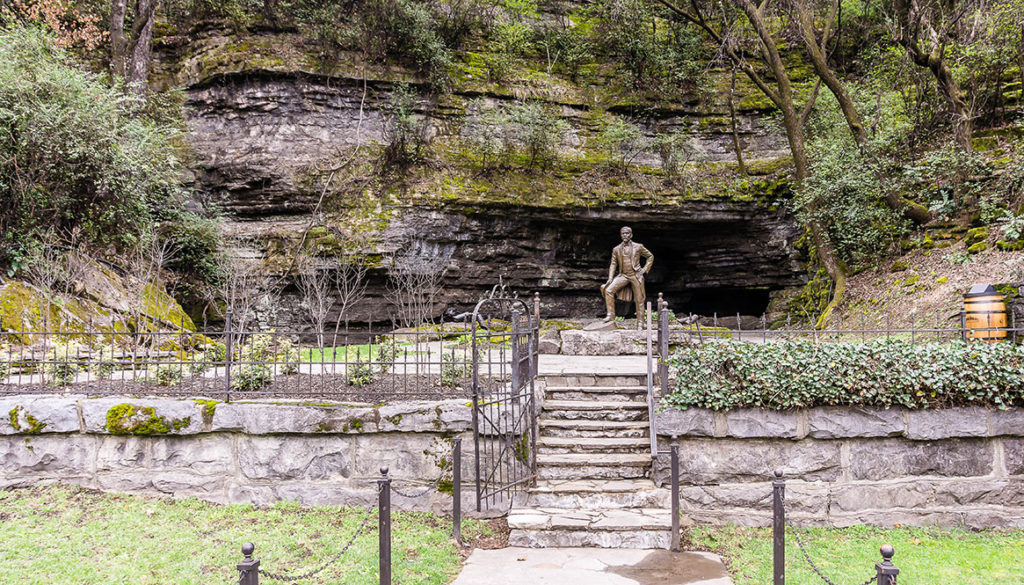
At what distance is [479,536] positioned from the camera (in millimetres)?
5234

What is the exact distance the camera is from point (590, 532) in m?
5.00

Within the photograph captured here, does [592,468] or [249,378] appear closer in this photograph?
[592,468]

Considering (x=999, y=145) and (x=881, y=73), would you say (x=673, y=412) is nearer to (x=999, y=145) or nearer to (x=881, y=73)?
(x=999, y=145)

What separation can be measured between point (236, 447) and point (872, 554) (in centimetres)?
625

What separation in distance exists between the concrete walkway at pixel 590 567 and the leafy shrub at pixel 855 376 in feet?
5.21

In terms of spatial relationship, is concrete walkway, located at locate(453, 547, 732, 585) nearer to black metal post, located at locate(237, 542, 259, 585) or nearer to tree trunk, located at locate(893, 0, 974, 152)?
black metal post, located at locate(237, 542, 259, 585)

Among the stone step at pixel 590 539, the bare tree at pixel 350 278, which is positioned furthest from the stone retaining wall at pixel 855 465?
the bare tree at pixel 350 278

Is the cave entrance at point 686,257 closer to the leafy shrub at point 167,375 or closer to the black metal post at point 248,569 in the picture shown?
the leafy shrub at point 167,375

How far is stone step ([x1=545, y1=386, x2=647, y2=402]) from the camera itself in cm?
670

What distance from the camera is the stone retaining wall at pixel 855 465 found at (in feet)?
18.0

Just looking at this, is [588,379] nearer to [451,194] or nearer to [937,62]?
[451,194]

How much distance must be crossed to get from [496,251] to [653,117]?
23.3ft

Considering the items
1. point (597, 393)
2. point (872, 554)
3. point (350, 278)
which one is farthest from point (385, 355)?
point (350, 278)

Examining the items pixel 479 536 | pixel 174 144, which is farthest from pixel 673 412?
pixel 174 144
